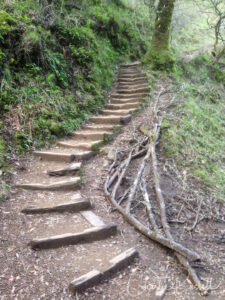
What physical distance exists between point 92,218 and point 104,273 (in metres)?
0.92

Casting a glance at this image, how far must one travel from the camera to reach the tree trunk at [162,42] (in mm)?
9641

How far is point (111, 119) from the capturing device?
6.37 metres

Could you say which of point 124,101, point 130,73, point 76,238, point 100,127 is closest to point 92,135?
point 100,127

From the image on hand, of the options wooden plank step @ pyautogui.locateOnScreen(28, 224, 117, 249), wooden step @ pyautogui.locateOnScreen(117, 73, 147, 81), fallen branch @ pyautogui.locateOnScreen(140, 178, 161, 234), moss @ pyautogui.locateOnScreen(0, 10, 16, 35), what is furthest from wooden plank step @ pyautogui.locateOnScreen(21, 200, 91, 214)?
wooden step @ pyautogui.locateOnScreen(117, 73, 147, 81)

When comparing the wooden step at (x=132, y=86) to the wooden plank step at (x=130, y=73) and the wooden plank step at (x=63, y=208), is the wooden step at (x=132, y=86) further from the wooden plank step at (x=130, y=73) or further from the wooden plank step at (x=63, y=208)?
the wooden plank step at (x=63, y=208)

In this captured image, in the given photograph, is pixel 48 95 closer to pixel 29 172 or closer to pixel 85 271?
pixel 29 172

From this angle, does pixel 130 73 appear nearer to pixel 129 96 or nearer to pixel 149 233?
pixel 129 96

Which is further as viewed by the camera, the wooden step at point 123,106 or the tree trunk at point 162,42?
the tree trunk at point 162,42

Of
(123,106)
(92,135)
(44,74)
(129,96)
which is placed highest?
(44,74)

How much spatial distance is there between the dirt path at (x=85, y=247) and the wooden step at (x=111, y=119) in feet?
5.80

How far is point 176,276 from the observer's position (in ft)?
8.67

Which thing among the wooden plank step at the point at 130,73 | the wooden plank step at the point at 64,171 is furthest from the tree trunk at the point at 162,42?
the wooden plank step at the point at 64,171

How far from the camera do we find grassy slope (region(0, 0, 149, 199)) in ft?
16.3

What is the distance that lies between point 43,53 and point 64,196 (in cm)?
392
